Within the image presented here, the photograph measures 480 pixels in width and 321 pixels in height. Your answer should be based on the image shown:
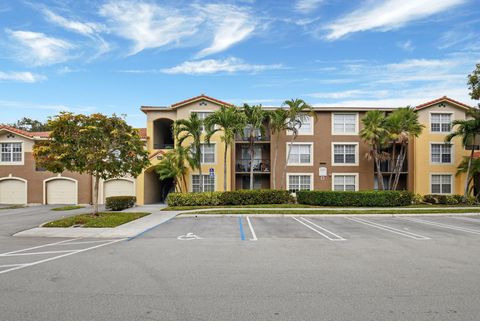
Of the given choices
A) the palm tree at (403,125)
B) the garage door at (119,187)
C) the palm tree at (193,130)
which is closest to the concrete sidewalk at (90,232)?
the palm tree at (193,130)

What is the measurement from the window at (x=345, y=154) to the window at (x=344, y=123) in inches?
50.1

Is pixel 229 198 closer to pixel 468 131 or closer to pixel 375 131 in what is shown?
pixel 375 131

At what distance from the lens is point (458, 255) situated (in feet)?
28.2

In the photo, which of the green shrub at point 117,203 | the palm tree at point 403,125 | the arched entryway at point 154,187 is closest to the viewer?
the green shrub at point 117,203

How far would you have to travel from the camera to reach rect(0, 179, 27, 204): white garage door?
89.1ft

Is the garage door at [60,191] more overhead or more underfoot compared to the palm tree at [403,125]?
more underfoot

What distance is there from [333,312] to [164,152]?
22.0 metres

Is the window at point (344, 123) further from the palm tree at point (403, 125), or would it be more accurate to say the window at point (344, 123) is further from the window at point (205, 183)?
the window at point (205, 183)

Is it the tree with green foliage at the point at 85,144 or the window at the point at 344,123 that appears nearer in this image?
the tree with green foliage at the point at 85,144

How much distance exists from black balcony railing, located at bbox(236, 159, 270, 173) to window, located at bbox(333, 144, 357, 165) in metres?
6.19

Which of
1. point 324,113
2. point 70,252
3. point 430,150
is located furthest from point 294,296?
point 430,150

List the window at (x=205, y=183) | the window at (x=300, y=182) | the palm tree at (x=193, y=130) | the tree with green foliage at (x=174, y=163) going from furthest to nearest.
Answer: the window at (x=300, y=182) < the window at (x=205, y=183) < the tree with green foliage at (x=174, y=163) < the palm tree at (x=193, y=130)

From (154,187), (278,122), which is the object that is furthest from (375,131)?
(154,187)

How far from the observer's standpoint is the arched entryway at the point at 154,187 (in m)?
25.8
